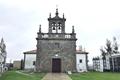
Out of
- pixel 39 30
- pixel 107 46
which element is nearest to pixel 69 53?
pixel 39 30

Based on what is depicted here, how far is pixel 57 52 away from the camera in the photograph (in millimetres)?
30188

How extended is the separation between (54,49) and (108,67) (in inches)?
529

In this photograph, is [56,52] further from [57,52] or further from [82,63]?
[82,63]

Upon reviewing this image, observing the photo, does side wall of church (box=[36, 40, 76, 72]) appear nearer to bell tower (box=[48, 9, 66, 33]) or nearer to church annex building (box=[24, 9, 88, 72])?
church annex building (box=[24, 9, 88, 72])

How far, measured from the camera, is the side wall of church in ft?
98.9

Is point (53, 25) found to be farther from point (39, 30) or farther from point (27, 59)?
point (27, 59)

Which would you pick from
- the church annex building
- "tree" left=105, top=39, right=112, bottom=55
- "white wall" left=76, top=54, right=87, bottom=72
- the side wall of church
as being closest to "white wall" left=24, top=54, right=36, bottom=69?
"white wall" left=76, top=54, right=87, bottom=72

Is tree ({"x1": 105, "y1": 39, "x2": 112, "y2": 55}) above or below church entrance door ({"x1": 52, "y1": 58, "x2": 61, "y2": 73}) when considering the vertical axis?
above

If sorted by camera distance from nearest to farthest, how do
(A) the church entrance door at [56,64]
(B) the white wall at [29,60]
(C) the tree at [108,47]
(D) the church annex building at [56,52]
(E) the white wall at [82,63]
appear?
1. (D) the church annex building at [56,52]
2. (A) the church entrance door at [56,64]
3. (E) the white wall at [82,63]
4. (B) the white wall at [29,60]
5. (C) the tree at [108,47]

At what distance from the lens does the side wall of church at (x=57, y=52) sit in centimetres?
3014

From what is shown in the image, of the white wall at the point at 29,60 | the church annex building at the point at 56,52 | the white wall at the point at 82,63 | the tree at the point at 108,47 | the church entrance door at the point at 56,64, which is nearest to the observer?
the church annex building at the point at 56,52

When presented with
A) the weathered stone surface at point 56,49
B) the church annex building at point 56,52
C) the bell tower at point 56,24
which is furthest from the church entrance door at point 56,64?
the bell tower at point 56,24

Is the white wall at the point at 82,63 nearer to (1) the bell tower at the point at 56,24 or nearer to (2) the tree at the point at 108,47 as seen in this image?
(1) the bell tower at the point at 56,24

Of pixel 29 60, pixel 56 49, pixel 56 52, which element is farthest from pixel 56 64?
pixel 29 60
